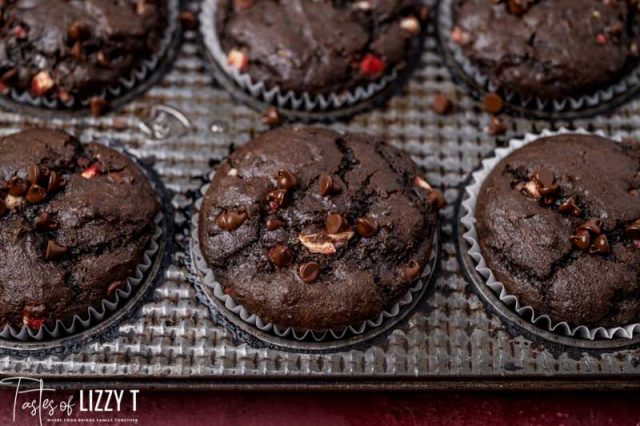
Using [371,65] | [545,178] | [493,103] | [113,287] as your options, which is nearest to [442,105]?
[493,103]

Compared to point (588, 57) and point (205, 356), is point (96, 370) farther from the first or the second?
point (588, 57)

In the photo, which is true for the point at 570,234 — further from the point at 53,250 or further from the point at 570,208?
the point at 53,250

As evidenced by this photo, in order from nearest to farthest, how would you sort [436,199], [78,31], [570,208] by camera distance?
[570,208], [436,199], [78,31]

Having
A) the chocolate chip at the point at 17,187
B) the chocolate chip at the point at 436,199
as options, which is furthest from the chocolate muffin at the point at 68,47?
the chocolate chip at the point at 436,199

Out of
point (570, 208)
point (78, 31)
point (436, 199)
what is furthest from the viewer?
point (78, 31)

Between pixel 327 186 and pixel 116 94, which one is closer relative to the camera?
pixel 327 186

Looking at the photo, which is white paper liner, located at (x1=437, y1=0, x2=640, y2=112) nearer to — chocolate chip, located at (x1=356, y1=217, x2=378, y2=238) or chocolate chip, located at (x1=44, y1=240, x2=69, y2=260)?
chocolate chip, located at (x1=356, y1=217, x2=378, y2=238)

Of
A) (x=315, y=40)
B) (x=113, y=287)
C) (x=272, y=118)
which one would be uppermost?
(x=315, y=40)
